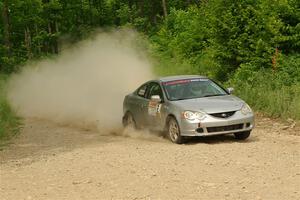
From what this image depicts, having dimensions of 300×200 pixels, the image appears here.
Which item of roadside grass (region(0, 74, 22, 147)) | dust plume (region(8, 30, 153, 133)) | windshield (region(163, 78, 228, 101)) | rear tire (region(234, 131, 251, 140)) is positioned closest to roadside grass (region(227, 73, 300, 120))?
windshield (region(163, 78, 228, 101))

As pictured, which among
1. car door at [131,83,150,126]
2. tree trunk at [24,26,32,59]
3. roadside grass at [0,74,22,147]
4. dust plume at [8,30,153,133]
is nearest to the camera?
car door at [131,83,150,126]

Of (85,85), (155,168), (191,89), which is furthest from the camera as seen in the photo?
(85,85)

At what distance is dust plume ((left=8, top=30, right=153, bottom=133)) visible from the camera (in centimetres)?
2161

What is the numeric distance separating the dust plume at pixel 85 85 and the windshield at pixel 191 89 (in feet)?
12.1

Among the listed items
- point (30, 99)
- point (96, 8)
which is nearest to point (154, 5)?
point (96, 8)

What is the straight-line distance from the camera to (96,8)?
59.0 m

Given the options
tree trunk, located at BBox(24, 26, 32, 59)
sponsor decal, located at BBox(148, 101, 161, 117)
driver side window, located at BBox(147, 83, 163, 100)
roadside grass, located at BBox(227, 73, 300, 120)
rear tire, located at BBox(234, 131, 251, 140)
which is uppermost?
driver side window, located at BBox(147, 83, 163, 100)

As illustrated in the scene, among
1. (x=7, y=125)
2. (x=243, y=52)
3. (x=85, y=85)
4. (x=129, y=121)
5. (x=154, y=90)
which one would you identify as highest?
(x=154, y=90)

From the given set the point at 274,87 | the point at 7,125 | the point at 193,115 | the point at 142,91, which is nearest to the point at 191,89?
the point at 193,115

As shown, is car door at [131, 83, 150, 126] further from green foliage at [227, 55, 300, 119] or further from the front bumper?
green foliage at [227, 55, 300, 119]

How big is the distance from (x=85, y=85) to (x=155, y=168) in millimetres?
16468

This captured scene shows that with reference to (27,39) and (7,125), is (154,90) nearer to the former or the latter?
(7,125)

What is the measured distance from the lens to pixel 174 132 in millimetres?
13992

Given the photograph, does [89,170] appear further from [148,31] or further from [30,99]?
[148,31]
